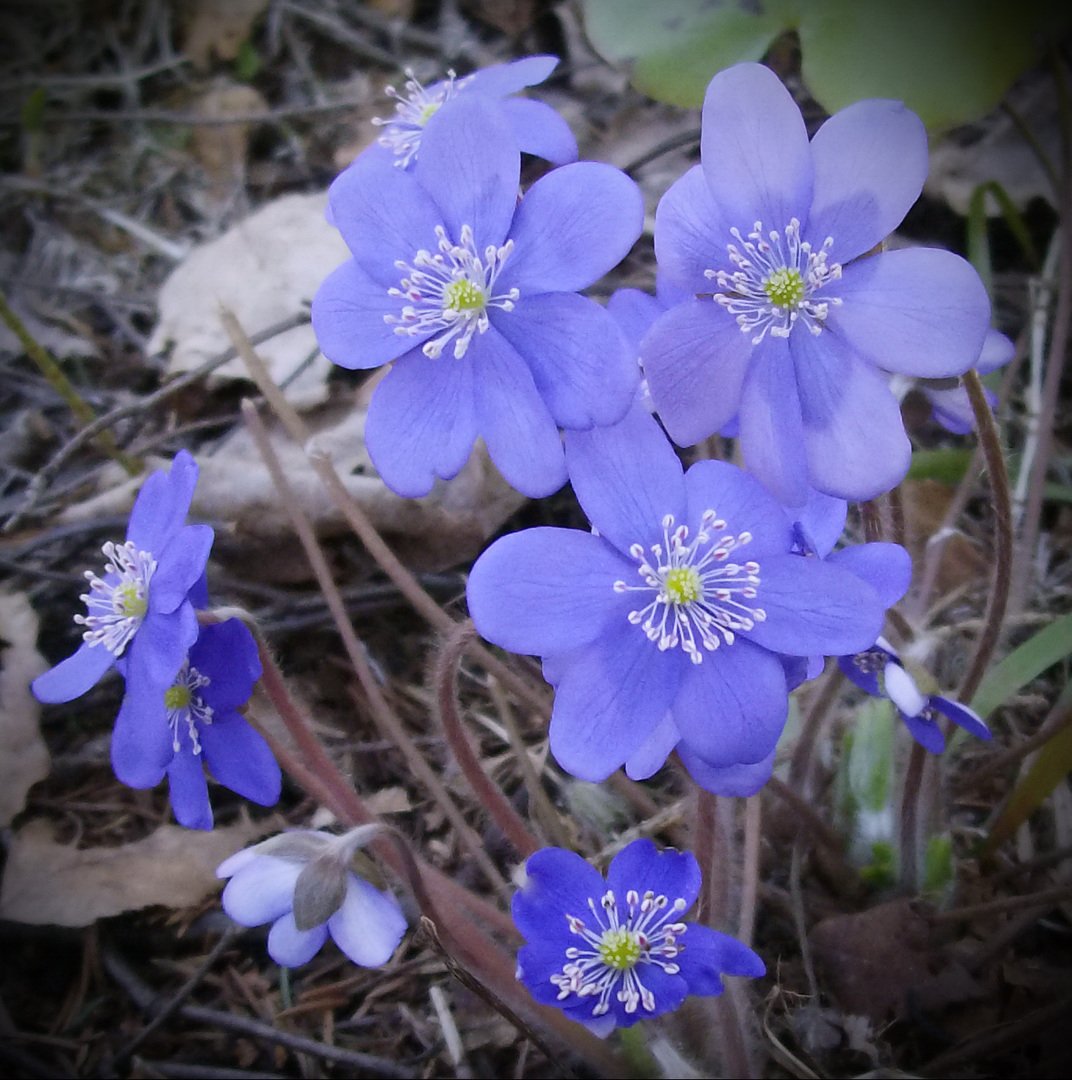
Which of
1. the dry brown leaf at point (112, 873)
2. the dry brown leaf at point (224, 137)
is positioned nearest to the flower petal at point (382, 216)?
the dry brown leaf at point (112, 873)

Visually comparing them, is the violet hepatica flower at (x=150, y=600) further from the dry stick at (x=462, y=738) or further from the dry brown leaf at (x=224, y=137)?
the dry brown leaf at (x=224, y=137)

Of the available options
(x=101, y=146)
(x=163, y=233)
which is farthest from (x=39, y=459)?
(x=101, y=146)

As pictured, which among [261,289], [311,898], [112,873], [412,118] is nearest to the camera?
[311,898]

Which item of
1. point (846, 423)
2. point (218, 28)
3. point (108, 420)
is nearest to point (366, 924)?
point (846, 423)

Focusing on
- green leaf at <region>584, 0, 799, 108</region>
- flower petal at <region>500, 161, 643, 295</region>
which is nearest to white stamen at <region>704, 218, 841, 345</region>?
flower petal at <region>500, 161, 643, 295</region>

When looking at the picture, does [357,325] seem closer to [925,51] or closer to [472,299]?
[472,299]

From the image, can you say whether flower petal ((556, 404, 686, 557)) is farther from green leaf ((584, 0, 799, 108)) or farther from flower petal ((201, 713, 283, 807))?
green leaf ((584, 0, 799, 108))

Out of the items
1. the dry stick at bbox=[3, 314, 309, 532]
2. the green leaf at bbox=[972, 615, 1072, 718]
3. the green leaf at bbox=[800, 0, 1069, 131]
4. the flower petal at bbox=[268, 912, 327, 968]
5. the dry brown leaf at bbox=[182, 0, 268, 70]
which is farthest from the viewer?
the dry brown leaf at bbox=[182, 0, 268, 70]
